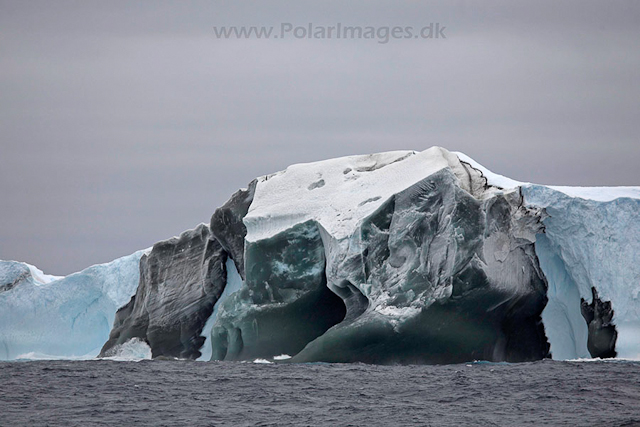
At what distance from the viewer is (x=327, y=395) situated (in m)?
14.1

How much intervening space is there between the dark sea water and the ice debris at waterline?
0.85 metres

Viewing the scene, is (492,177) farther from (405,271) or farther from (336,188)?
(405,271)

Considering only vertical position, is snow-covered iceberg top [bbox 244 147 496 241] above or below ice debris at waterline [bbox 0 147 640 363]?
above

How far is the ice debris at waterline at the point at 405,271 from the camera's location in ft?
58.4

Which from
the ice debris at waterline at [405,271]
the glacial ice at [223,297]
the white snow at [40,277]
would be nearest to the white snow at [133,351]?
the ice debris at waterline at [405,271]

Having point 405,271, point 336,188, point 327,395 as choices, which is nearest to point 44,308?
point 336,188

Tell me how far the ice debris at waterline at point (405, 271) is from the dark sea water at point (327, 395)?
2.80 ft

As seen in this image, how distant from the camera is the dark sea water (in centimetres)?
1198

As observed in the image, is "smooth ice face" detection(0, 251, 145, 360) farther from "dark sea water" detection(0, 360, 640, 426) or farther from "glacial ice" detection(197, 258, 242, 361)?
"dark sea water" detection(0, 360, 640, 426)

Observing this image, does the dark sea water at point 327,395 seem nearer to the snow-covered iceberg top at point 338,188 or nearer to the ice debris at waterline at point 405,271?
the ice debris at waterline at point 405,271

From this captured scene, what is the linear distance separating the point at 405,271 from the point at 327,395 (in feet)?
14.7

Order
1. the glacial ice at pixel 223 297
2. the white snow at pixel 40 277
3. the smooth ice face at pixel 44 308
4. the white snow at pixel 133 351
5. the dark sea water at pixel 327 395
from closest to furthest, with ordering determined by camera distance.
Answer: the dark sea water at pixel 327 395
the glacial ice at pixel 223 297
the white snow at pixel 133 351
the smooth ice face at pixel 44 308
the white snow at pixel 40 277

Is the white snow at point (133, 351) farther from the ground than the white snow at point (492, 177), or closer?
closer

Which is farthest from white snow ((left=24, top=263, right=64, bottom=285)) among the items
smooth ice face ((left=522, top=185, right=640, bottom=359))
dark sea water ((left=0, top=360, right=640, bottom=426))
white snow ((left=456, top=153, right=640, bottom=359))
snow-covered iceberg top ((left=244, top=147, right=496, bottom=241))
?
smooth ice face ((left=522, top=185, right=640, bottom=359))
